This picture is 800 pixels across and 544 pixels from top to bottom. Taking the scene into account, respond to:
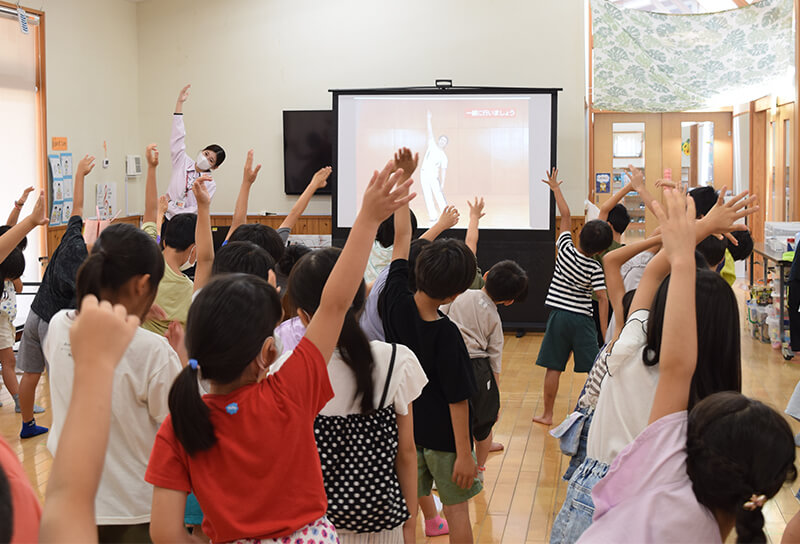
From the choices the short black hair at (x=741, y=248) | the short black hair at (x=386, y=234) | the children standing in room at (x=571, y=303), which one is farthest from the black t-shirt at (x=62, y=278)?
the short black hair at (x=741, y=248)

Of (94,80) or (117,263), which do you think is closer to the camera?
(117,263)

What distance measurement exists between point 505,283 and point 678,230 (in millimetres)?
2003

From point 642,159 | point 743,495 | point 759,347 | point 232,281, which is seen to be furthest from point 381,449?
point 642,159

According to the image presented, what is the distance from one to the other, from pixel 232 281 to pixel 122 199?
768cm

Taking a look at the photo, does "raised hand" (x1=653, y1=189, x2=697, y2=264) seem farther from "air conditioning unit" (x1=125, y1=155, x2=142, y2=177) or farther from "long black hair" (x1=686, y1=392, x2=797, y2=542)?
"air conditioning unit" (x1=125, y1=155, x2=142, y2=177)

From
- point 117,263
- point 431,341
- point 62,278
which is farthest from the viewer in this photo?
point 62,278

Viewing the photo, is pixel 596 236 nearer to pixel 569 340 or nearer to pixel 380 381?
pixel 569 340

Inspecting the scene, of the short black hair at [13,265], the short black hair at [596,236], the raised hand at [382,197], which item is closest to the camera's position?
the raised hand at [382,197]

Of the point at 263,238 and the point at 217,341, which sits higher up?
the point at 263,238

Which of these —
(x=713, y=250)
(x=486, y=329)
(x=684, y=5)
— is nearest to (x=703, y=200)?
(x=713, y=250)

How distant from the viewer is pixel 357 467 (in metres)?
1.86

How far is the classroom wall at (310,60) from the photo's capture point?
7.98 meters

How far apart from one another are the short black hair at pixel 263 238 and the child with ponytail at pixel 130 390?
1.11 m

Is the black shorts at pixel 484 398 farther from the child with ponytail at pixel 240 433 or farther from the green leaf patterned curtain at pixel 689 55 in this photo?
the green leaf patterned curtain at pixel 689 55
